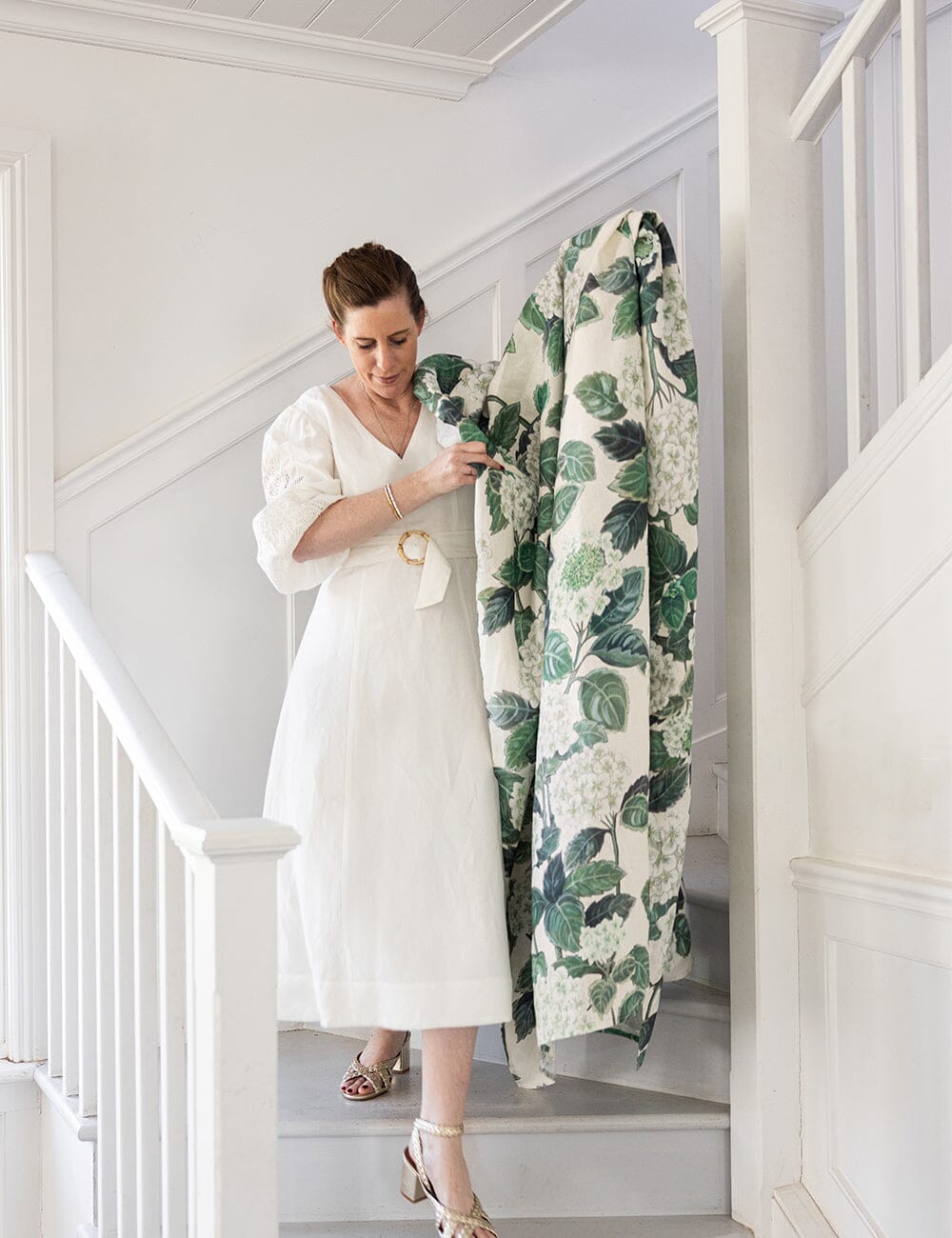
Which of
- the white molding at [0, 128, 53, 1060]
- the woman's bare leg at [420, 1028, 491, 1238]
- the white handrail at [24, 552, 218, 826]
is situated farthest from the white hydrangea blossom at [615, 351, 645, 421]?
the white molding at [0, 128, 53, 1060]

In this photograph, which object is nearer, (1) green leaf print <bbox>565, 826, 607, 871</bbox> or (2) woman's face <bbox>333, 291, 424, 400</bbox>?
(1) green leaf print <bbox>565, 826, 607, 871</bbox>

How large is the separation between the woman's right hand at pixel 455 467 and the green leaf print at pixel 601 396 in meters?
0.17

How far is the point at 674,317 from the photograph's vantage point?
1.88 metres

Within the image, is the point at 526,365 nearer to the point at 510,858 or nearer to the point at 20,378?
the point at 510,858

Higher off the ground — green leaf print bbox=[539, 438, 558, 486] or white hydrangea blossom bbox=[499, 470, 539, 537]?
green leaf print bbox=[539, 438, 558, 486]

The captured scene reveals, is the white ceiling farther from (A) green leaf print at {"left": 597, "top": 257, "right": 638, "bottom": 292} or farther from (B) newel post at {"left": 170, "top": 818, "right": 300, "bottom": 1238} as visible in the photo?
(B) newel post at {"left": 170, "top": 818, "right": 300, "bottom": 1238}

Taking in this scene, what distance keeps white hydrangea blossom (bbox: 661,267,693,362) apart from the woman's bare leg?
106cm

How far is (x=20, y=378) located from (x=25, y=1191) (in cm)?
153

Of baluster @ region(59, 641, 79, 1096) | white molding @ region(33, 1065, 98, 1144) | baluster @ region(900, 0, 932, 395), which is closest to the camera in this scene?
baluster @ region(900, 0, 932, 395)

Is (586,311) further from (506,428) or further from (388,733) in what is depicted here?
(388,733)

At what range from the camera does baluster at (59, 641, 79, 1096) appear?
2.15 metres

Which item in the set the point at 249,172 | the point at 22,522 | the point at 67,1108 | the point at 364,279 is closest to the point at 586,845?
the point at 364,279

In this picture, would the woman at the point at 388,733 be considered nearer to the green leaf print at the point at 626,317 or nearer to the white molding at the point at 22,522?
the green leaf print at the point at 626,317

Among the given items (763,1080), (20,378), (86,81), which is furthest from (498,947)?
(86,81)
